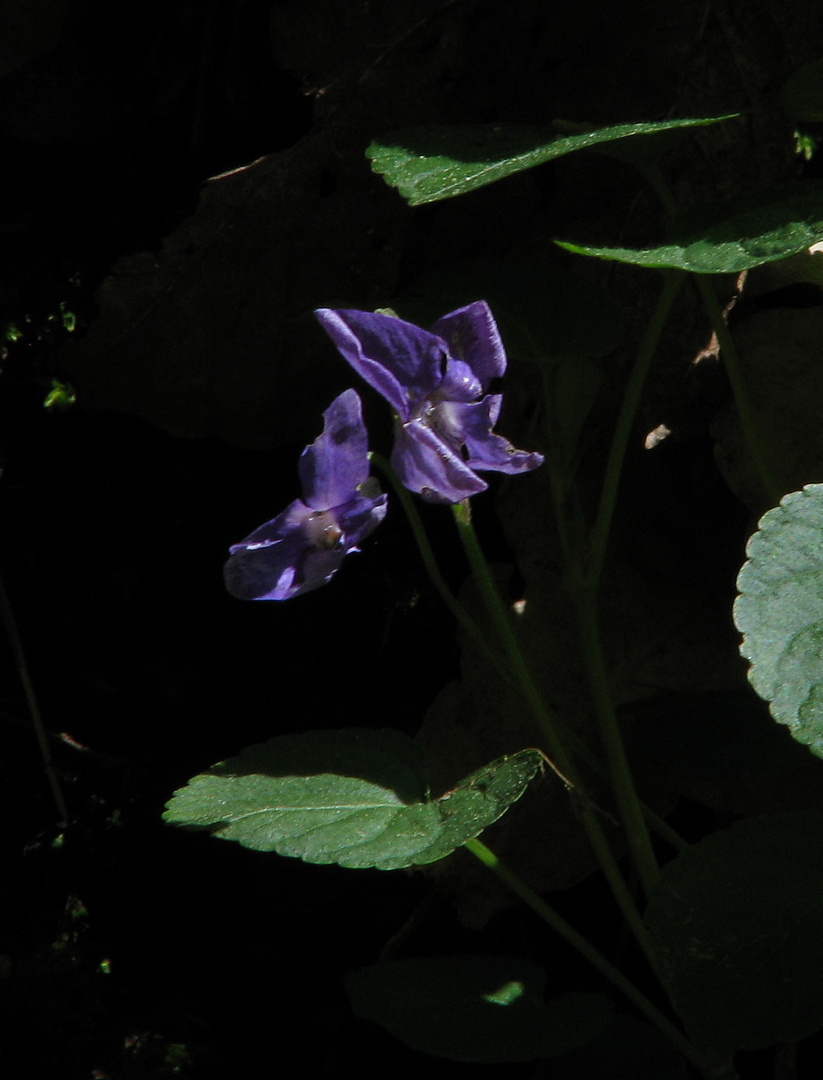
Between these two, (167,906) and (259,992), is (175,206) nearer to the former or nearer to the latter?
(167,906)

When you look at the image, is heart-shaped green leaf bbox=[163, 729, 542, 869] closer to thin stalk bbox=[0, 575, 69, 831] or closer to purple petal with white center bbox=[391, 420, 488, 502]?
purple petal with white center bbox=[391, 420, 488, 502]

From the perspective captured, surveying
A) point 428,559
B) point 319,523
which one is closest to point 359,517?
point 319,523

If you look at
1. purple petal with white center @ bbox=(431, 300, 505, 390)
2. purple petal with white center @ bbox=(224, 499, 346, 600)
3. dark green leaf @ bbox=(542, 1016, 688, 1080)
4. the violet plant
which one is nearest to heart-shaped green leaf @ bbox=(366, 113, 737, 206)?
the violet plant

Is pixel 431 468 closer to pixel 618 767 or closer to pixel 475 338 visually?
pixel 475 338

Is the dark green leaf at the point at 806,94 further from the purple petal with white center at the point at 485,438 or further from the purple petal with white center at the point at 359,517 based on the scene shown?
the purple petal with white center at the point at 359,517

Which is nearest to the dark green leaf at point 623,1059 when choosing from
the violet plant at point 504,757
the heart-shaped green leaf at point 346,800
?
the violet plant at point 504,757

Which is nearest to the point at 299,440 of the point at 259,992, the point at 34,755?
the point at 34,755

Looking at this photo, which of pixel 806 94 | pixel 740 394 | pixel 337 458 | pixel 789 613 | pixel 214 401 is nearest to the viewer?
pixel 789 613
